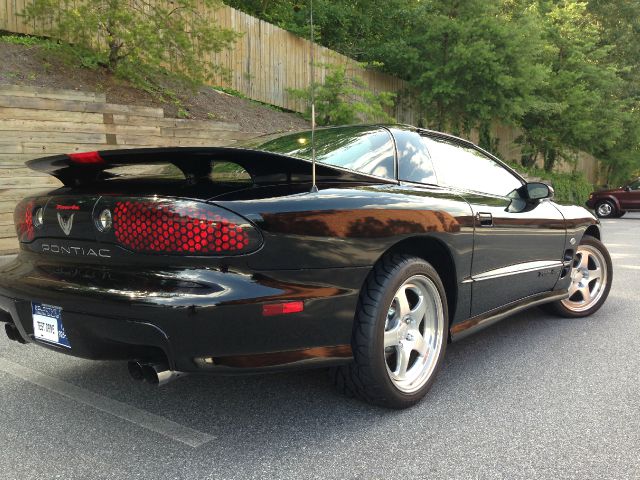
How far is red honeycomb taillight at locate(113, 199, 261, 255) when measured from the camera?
2.22 metres

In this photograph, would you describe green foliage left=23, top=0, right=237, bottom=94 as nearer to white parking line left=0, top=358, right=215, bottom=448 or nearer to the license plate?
white parking line left=0, top=358, right=215, bottom=448

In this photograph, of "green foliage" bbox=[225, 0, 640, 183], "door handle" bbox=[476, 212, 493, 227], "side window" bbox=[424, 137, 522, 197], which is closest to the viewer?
"door handle" bbox=[476, 212, 493, 227]

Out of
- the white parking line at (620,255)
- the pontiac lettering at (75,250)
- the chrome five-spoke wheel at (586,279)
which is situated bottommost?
the white parking line at (620,255)

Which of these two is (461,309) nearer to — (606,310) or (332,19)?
(606,310)

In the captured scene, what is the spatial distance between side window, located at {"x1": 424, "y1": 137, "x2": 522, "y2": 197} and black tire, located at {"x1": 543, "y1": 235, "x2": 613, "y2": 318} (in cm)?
110

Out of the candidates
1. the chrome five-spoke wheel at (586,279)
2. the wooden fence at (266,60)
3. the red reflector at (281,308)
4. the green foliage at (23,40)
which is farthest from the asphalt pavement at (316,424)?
the wooden fence at (266,60)

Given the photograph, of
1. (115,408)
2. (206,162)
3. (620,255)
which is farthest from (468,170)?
(620,255)

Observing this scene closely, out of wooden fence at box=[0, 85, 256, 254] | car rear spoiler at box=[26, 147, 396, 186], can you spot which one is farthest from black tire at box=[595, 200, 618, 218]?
car rear spoiler at box=[26, 147, 396, 186]

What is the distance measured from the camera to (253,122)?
11062 mm

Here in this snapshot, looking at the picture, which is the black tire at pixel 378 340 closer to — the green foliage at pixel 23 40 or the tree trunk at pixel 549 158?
the green foliage at pixel 23 40

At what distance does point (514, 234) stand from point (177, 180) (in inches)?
88.0

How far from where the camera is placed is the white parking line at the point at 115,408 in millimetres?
2502

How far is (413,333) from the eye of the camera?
2.93 meters

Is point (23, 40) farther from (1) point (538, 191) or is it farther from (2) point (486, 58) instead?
(2) point (486, 58)
